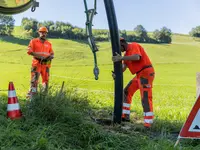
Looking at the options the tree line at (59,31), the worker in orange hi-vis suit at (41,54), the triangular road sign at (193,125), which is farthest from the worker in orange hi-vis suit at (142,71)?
the tree line at (59,31)

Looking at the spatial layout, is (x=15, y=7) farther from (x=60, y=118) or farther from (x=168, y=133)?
(x=168, y=133)

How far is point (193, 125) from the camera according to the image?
383cm

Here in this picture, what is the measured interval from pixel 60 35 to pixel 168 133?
1243cm

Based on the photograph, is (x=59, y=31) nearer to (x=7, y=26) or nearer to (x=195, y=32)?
(x=7, y=26)

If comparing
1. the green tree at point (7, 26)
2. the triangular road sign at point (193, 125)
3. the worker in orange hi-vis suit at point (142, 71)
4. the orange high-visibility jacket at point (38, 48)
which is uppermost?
the green tree at point (7, 26)

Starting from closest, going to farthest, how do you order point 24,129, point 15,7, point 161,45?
point 24,129
point 15,7
point 161,45

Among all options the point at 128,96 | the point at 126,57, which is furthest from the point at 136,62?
the point at 128,96

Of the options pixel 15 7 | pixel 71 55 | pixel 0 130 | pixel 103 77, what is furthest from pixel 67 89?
pixel 71 55

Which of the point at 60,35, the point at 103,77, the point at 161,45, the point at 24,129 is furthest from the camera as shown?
the point at 161,45

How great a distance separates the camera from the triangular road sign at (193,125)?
3.82m

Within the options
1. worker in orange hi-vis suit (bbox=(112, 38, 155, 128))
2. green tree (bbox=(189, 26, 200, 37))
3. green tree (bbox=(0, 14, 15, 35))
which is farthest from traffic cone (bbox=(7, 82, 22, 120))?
green tree (bbox=(189, 26, 200, 37))

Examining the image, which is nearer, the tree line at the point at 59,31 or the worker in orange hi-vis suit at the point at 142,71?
the worker in orange hi-vis suit at the point at 142,71

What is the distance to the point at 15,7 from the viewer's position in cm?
636

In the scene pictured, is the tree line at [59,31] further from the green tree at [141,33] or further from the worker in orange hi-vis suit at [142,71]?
the worker in orange hi-vis suit at [142,71]
